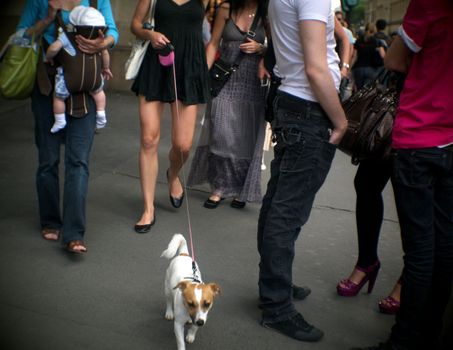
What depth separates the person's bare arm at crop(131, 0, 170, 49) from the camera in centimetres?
537

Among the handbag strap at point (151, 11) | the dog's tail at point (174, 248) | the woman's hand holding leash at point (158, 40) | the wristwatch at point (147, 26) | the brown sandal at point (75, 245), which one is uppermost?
the handbag strap at point (151, 11)

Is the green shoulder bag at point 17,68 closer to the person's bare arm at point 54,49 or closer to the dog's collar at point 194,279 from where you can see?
the person's bare arm at point 54,49

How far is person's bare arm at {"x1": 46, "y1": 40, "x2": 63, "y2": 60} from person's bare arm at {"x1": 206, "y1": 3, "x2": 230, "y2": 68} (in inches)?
68.2

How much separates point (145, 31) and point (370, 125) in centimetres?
220

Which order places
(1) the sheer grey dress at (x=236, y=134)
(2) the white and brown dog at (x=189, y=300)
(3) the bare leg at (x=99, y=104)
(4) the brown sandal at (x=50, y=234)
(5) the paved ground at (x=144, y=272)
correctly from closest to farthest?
(2) the white and brown dog at (x=189, y=300), (5) the paved ground at (x=144, y=272), (3) the bare leg at (x=99, y=104), (4) the brown sandal at (x=50, y=234), (1) the sheer grey dress at (x=236, y=134)

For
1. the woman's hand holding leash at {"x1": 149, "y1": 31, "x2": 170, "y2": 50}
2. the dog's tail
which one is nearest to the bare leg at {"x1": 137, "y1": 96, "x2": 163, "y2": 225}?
the woman's hand holding leash at {"x1": 149, "y1": 31, "x2": 170, "y2": 50}

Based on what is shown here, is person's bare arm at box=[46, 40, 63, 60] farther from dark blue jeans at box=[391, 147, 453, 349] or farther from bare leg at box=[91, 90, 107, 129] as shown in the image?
dark blue jeans at box=[391, 147, 453, 349]

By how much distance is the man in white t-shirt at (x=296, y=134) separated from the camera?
3.64 metres

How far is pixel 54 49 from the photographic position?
4.73 m

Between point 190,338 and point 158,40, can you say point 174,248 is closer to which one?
point 190,338

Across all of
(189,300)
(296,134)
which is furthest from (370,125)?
(189,300)

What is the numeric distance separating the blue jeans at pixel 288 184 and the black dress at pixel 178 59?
181 centimetres

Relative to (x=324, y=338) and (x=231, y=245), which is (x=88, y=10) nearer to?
(x=231, y=245)

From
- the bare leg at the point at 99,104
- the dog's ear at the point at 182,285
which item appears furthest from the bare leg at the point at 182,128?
the dog's ear at the point at 182,285
